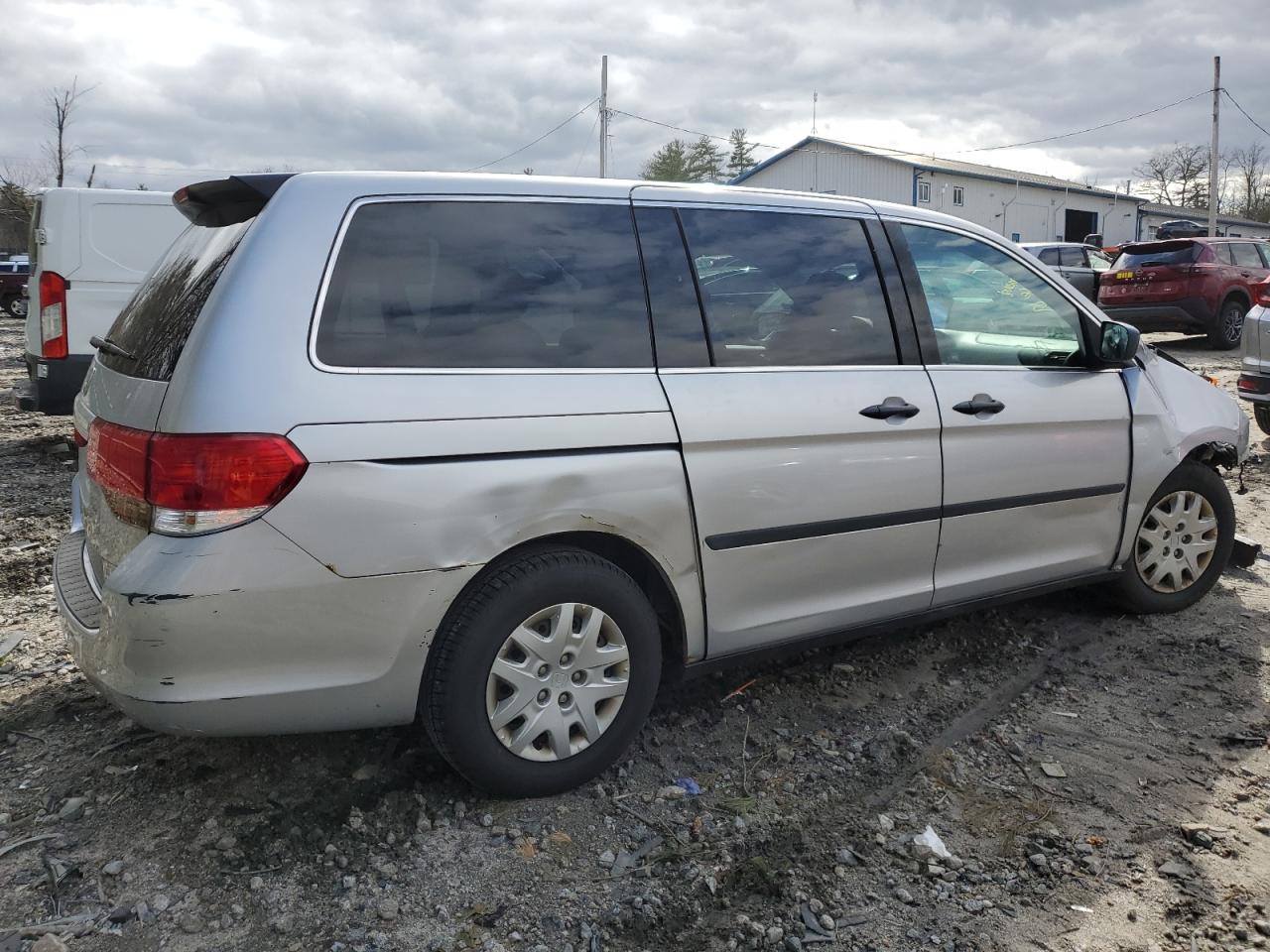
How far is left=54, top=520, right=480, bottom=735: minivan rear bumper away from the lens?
240 cm

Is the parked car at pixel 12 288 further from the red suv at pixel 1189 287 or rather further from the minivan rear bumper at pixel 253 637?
the minivan rear bumper at pixel 253 637

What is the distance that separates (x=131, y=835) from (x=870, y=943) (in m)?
2.01

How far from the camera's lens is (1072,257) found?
69.2ft

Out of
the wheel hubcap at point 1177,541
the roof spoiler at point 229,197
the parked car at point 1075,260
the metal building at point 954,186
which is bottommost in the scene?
the wheel hubcap at point 1177,541

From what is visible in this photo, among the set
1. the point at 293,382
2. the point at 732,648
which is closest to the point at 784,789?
the point at 732,648

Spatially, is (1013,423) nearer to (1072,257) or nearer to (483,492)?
(483,492)

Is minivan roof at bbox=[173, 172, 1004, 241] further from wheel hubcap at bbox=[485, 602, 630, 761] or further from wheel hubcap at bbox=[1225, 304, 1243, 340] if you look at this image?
wheel hubcap at bbox=[1225, 304, 1243, 340]

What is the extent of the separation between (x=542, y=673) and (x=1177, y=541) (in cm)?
320

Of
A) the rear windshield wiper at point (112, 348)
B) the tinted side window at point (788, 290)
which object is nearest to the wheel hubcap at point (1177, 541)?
the tinted side window at point (788, 290)

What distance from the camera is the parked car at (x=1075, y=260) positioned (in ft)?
59.4

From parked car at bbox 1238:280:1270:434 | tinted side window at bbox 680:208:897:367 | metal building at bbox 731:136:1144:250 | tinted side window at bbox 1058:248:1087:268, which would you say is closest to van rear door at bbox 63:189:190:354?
tinted side window at bbox 680:208:897:367

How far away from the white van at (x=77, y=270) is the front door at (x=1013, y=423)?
19.7 feet

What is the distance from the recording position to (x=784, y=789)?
3.11 m

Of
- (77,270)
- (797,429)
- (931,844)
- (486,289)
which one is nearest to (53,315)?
(77,270)
